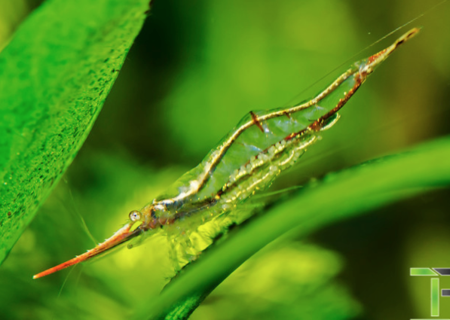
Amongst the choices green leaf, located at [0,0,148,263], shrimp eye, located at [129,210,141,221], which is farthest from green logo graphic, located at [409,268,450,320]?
green leaf, located at [0,0,148,263]

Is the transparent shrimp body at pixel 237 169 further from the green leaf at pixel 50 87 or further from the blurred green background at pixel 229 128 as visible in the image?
the green leaf at pixel 50 87

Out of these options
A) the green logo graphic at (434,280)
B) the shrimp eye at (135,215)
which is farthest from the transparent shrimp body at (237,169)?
the green logo graphic at (434,280)

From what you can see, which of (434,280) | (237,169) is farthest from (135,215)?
(434,280)

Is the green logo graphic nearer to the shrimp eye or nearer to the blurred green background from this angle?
the blurred green background

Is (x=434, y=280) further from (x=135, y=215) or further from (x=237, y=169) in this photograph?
(x=135, y=215)

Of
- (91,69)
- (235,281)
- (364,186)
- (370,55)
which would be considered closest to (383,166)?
(364,186)

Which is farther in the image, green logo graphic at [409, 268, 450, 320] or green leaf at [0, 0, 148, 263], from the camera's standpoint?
green logo graphic at [409, 268, 450, 320]
